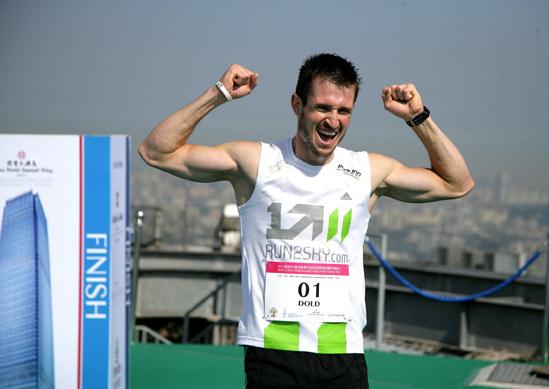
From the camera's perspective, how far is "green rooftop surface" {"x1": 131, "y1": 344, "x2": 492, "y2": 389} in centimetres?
643

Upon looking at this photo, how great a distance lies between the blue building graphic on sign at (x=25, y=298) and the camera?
3.90m

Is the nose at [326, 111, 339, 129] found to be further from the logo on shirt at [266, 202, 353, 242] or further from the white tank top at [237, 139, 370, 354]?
the logo on shirt at [266, 202, 353, 242]

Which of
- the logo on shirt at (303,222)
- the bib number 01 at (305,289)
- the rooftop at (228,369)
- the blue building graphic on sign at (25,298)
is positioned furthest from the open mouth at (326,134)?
the rooftop at (228,369)

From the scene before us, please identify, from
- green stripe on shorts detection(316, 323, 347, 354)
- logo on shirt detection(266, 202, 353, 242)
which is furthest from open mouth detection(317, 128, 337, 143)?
green stripe on shorts detection(316, 323, 347, 354)

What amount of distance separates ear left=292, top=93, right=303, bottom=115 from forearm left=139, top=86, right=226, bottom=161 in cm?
27

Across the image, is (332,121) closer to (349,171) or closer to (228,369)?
(349,171)

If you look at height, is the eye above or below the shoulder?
above

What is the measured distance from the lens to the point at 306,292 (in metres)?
3.52

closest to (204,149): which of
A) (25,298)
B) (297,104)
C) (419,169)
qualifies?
(297,104)

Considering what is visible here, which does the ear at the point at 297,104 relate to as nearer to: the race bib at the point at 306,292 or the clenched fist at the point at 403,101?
the clenched fist at the point at 403,101

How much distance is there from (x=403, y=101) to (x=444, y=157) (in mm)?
266

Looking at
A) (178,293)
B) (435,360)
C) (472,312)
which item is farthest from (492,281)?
(178,293)

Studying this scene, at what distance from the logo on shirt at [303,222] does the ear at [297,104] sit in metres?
0.36

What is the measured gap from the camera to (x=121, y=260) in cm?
396
